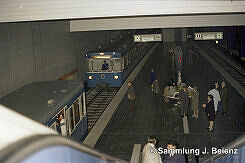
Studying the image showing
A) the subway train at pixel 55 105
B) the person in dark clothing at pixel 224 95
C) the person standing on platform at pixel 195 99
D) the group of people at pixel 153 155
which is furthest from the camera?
the person in dark clothing at pixel 224 95

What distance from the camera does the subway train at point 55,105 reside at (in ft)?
28.1

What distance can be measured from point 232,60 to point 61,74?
59.1ft

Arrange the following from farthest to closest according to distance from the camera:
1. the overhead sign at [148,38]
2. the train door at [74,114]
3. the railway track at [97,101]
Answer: the overhead sign at [148,38], the railway track at [97,101], the train door at [74,114]

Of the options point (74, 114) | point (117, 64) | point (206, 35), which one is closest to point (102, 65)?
point (117, 64)

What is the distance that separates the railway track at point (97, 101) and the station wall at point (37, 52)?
1949 millimetres

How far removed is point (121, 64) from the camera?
67.3ft

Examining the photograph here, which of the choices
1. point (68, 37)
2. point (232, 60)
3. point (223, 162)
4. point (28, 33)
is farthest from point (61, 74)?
point (232, 60)

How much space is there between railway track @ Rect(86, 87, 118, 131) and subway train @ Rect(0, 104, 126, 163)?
11.9 m

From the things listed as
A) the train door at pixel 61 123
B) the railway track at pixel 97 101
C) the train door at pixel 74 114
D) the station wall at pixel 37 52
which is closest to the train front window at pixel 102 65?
the railway track at pixel 97 101

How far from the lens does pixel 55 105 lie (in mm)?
9109

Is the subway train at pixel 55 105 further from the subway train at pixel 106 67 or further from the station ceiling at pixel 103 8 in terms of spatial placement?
the subway train at pixel 106 67

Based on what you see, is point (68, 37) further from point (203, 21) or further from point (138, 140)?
point (138, 140)

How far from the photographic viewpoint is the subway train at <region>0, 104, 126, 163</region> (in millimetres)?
1651

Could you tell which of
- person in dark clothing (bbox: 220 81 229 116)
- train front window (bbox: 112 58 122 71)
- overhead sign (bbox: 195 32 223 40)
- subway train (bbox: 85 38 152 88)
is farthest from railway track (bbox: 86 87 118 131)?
overhead sign (bbox: 195 32 223 40)
